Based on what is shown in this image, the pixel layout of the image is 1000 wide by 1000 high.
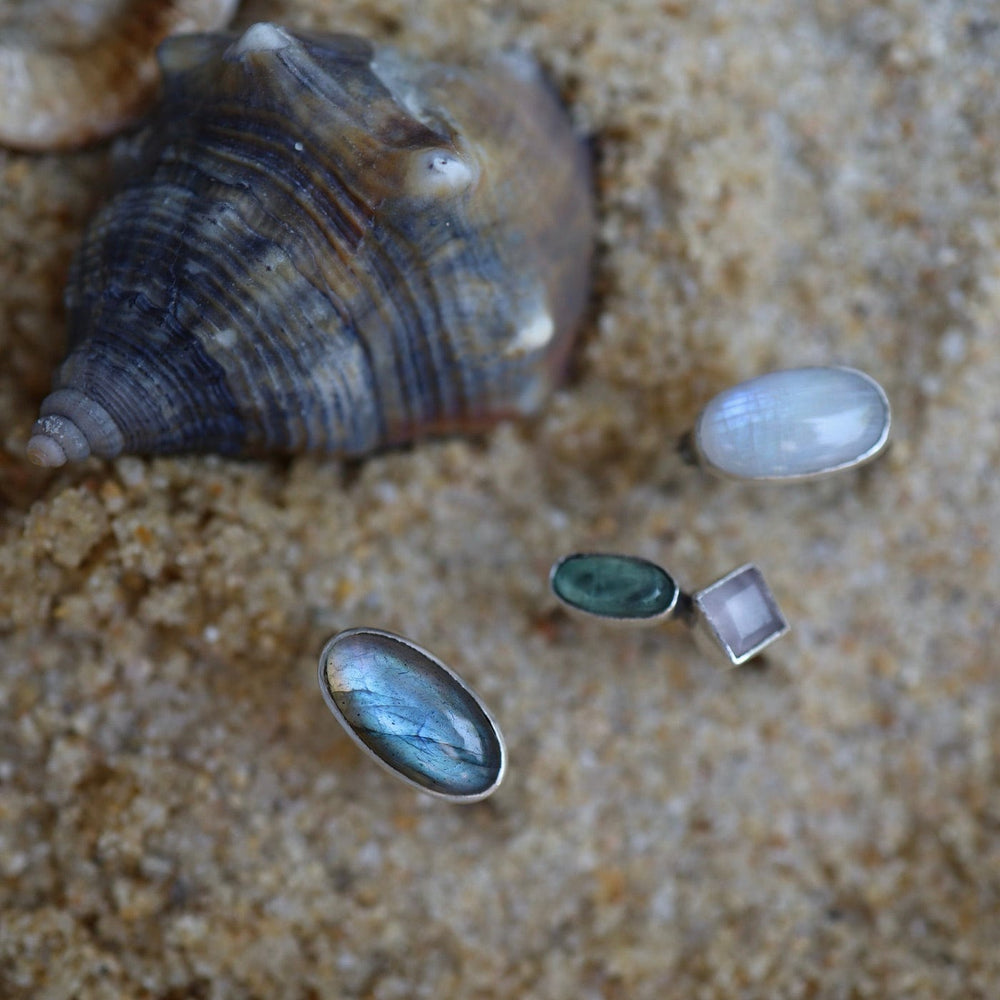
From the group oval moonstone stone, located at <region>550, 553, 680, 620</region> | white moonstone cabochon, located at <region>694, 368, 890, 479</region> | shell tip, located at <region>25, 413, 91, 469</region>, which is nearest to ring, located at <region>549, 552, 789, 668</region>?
oval moonstone stone, located at <region>550, 553, 680, 620</region>

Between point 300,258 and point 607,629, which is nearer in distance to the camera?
point 300,258

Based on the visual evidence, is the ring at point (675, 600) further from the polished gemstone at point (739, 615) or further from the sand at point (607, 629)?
the sand at point (607, 629)

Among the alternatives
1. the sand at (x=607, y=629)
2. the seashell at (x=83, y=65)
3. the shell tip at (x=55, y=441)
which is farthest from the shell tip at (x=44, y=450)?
the seashell at (x=83, y=65)

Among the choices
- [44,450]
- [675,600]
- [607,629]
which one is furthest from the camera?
[607,629]

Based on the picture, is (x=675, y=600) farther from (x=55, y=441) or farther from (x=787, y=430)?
(x=55, y=441)

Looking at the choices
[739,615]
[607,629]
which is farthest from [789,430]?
[607,629]

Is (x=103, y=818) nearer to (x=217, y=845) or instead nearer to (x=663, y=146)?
(x=217, y=845)
